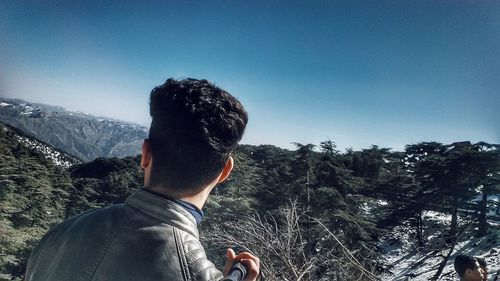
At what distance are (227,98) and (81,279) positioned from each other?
680 millimetres

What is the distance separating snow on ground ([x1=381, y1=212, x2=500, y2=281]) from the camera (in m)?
16.1

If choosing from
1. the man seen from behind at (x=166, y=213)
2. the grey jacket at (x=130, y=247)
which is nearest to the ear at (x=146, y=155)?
the man seen from behind at (x=166, y=213)

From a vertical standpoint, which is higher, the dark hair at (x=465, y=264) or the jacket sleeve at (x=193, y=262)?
the jacket sleeve at (x=193, y=262)

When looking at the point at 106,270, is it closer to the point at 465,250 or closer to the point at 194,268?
the point at 194,268

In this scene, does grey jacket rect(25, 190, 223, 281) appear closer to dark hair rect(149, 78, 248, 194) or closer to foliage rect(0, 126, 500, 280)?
dark hair rect(149, 78, 248, 194)

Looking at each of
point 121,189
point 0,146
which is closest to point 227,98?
point 0,146

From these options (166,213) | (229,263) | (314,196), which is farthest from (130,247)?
(314,196)

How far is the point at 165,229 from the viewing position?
0.95 meters

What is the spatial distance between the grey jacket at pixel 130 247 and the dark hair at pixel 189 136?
114 mm

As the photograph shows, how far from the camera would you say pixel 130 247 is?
0.93m

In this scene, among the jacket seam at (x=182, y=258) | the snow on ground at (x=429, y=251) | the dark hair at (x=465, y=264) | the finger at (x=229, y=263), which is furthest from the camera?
the snow on ground at (x=429, y=251)

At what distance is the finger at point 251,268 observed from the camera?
977mm

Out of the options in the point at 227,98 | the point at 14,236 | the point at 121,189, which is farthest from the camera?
the point at 121,189

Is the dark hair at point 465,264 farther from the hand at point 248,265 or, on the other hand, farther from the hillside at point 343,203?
the hillside at point 343,203
